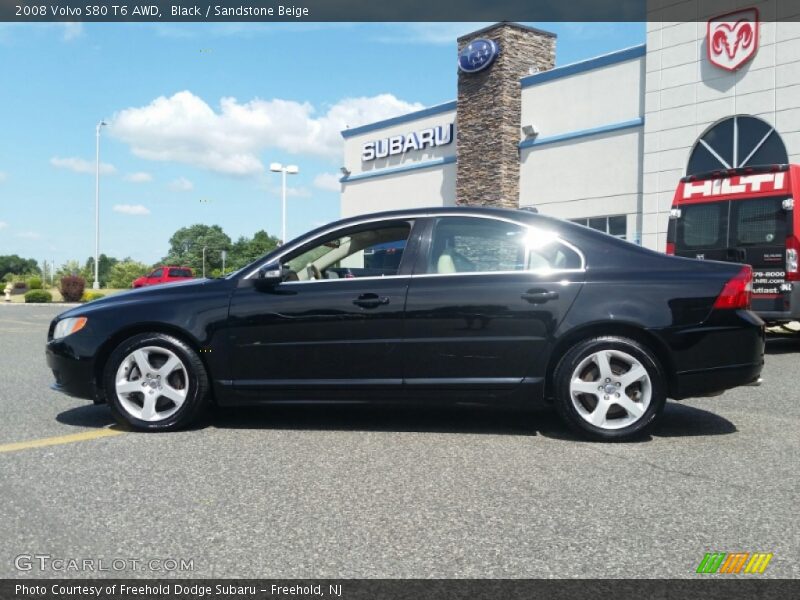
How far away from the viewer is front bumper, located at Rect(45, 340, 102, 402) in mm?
5281

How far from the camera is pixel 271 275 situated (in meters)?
5.16

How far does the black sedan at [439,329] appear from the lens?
16.1ft

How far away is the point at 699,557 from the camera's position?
2.92 m

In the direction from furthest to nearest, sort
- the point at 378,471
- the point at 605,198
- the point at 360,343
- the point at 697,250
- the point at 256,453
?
the point at 605,198 → the point at 697,250 → the point at 360,343 → the point at 256,453 → the point at 378,471

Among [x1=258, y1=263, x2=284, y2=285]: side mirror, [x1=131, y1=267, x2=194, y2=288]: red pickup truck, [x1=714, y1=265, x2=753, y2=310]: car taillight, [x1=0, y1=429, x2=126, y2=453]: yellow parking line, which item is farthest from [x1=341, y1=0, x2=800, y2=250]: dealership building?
[x1=0, y1=429, x2=126, y2=453]: yellow parking line

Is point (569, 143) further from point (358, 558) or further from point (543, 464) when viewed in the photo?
point (358, 558)

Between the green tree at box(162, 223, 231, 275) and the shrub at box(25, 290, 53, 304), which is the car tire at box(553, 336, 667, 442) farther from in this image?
the green tree at box(162, 223, 231, 275)

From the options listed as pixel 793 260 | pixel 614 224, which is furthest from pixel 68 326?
pixel 614 224

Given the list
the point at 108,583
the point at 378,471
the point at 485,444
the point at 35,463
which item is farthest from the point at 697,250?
the point at 108,583

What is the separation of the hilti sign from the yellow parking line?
8.91 m

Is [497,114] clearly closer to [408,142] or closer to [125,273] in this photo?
[408,142]

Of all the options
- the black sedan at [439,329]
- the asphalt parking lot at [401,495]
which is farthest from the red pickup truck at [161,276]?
the black sedan at [439,329]

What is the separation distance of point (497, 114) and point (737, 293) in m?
22.3

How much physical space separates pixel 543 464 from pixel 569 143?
71.2 ft
